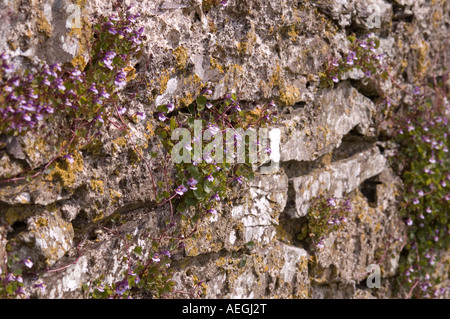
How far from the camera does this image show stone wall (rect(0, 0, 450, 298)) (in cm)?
238

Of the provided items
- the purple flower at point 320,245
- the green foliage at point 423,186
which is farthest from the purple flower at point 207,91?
the green foliage at point 423,186

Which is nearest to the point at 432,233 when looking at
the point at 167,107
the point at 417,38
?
the point at 417,38

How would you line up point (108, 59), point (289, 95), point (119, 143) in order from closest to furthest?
point (108, 59) → point (119, 143) → point (289, 95)

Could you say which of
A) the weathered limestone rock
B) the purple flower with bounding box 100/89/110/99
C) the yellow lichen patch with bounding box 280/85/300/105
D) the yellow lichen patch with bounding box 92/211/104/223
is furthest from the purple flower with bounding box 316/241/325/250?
the purple flower with bounding box 100/89/110/99

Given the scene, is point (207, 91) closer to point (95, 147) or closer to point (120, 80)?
point (120, 80)

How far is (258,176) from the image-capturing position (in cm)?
343

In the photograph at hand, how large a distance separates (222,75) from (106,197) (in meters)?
0.99

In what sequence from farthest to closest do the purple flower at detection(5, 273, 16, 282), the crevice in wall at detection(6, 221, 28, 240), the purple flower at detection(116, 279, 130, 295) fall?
the purple flower at detection(116, 279, 130, 295) < the crevice in wall at detection(6, 221, 28, 240) < the purple flower at detection(5, 273, 16, 282)

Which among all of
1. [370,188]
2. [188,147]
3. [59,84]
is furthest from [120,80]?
[370,188]

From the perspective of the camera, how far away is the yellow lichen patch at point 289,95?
11.7 feet

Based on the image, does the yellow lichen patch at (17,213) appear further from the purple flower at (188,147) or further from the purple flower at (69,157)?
the purple flower at (188,147)

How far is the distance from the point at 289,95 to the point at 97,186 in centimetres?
151

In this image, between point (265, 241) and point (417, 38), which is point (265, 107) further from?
point (417, 38)

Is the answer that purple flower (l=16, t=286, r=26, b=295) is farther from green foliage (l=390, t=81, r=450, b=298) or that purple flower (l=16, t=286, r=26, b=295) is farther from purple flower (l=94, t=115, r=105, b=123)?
green foliage (l=390, t=81, r=450, b=298)
